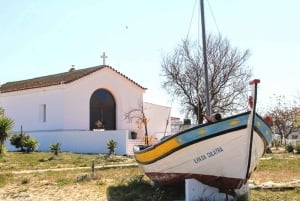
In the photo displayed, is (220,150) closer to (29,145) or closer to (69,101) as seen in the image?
(29,145)

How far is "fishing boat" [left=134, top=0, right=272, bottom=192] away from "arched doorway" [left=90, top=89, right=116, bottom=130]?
71.9ft

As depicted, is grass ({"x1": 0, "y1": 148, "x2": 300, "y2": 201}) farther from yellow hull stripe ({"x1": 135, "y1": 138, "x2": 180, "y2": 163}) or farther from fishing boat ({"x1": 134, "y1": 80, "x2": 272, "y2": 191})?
fishing boat ({"x1": 134, "y1": 80, "x2": 272, "y2": 191})

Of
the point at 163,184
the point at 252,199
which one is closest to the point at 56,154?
the point at 163,184

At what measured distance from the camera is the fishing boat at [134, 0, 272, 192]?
35.6 ft

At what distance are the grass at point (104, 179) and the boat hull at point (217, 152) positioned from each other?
116 cm

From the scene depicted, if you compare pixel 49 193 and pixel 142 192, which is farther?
pixel 49 193

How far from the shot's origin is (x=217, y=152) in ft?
36.6

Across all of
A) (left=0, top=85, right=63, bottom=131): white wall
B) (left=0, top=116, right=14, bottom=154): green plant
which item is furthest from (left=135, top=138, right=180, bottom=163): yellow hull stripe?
(left=0, top=85, right=63, bottom=131): white wall

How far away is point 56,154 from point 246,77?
18674 mm

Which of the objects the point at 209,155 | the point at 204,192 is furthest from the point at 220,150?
the point at 204,192

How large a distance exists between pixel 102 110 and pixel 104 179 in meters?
18.7

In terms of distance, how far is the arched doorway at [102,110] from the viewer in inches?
1330

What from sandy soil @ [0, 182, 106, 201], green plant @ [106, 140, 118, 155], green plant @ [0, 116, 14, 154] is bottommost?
sandy soil @ [0, 182, 106, 201]

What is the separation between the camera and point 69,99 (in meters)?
32.0
